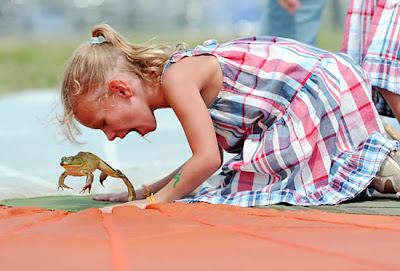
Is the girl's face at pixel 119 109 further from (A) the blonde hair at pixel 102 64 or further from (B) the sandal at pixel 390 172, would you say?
(B) the sandal at pixel 390 172

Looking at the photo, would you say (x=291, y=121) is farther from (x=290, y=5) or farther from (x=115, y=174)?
(x=290, y=5)

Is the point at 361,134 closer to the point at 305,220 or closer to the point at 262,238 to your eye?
the point at 305,220

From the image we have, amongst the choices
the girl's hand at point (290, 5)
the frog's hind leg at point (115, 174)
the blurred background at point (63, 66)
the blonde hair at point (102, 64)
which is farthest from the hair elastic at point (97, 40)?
the girl's hand at point (290, 5)

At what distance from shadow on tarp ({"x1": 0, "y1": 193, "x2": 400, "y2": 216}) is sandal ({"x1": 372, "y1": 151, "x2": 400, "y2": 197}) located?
0.12 ft

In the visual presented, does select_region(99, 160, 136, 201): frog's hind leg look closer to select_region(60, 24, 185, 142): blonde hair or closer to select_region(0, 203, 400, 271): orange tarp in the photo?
select_region(60, 24, 185, 142): blonde hair

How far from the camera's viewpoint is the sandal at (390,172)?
1820 mm

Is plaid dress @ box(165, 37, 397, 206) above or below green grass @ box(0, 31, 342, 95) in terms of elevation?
above

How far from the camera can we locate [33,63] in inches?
347

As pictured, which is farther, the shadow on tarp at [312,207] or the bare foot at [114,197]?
the bare foot at [114,197]

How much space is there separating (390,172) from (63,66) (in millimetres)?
1130

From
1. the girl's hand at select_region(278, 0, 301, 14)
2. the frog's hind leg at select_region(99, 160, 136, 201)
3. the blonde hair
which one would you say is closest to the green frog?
the frog's hind leg at select_region(99, 160, 136, 201)

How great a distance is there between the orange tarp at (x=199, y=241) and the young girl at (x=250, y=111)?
0.29m

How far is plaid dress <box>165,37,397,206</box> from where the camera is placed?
1.91m

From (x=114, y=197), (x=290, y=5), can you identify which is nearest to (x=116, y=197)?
(x=114, y=197)
